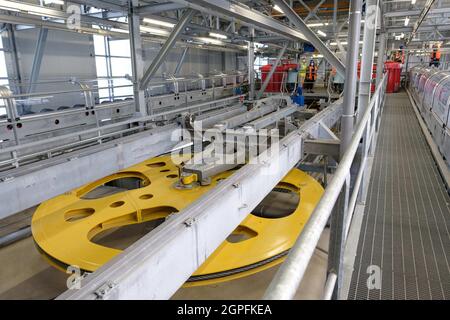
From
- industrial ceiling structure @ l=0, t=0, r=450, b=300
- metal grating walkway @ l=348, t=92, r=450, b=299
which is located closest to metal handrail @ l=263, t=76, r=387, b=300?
industrial ceiling structure @ l=0, t=0, r=450, b=300

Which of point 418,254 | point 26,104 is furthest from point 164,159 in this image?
point 26,104

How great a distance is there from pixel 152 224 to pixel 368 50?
3.68 metres

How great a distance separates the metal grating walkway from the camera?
2480 mm

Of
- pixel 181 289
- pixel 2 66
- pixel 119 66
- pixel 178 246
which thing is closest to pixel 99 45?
pixel 119 66

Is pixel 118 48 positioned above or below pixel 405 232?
above

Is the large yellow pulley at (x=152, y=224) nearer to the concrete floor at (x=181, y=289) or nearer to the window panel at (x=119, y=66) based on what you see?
the concrete floor at (x=181, y=289)

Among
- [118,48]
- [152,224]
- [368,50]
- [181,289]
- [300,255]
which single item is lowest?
[181,289]

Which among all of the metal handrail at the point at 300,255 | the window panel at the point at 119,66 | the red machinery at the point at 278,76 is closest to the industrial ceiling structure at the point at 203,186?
the metal handrail at the point at 300,255

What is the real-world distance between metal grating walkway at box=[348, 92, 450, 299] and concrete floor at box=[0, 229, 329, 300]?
501mm

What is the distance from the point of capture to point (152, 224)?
415 centimetres

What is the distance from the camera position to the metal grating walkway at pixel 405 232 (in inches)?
97.7

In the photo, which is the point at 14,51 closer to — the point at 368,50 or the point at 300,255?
the point at 368,50
